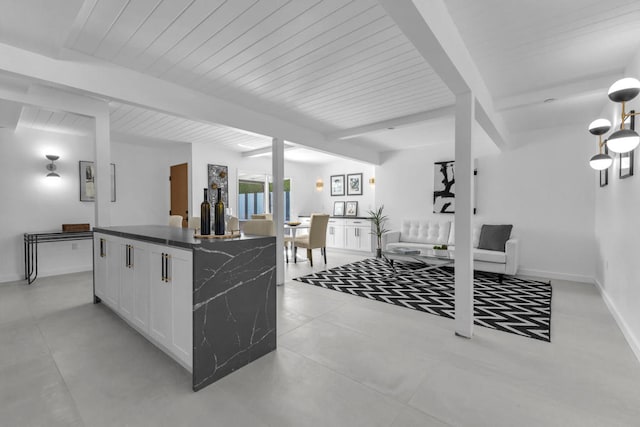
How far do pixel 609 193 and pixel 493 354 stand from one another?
9.01ft

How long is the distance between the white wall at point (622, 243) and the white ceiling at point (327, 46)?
57 cm

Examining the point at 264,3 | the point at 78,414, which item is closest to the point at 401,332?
the point at 78,414

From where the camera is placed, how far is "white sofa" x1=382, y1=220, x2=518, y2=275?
4305 mm

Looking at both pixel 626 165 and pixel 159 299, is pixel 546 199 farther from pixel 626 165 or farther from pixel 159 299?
pixel 159 299

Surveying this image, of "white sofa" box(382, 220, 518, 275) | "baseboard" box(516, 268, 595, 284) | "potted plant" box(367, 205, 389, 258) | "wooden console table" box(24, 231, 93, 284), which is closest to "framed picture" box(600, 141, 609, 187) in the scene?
"white sofa" box(382, 220, 518, 275)

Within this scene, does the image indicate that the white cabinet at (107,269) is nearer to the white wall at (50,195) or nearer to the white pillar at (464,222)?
the white wall at (50,195)

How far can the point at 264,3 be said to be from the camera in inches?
73.9

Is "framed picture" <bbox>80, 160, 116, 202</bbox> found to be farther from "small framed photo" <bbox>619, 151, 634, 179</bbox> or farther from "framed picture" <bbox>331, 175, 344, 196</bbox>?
"small framed photo" <bbox>619, 151, 634, 179</bbox>

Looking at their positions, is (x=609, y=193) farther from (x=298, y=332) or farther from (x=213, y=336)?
(x=213, y=336)

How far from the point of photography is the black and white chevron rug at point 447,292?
2873mm

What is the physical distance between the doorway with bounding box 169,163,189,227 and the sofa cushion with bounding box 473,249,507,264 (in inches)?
214

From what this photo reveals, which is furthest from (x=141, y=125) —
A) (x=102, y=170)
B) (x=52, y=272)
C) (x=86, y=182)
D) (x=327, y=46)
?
(x=327, y=46)

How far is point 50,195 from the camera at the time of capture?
474 centimetres

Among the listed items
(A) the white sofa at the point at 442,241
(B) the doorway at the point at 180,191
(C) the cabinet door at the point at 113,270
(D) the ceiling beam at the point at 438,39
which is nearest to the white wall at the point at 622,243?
(A) the white sofa at the point at 442,241
